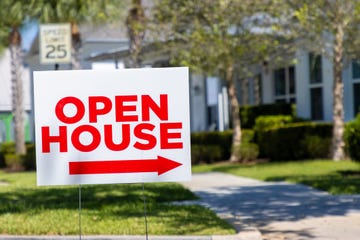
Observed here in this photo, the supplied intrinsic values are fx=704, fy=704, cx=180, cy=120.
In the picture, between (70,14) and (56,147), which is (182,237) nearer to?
(56,147)

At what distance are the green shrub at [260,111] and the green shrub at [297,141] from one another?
5.51 ft

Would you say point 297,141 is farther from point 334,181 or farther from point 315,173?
point 334,181

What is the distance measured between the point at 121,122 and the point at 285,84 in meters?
18.7

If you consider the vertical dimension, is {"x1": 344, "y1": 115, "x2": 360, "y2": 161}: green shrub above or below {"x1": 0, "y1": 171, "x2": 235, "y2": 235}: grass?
above

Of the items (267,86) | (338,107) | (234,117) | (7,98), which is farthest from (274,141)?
(7,98)

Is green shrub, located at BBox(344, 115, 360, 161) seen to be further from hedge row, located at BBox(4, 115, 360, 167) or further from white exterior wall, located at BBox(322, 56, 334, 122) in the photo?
white exterior wall, located at BBox(322, 56, 334, 122)

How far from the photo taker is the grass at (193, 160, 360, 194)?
12453mm

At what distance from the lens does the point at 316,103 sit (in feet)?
72.8

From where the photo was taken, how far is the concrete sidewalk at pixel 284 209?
8438 millimetres

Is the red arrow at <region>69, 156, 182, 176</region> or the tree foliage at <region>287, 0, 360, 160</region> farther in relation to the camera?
the tree foliage at <region>287, 0, 360, 160</region>

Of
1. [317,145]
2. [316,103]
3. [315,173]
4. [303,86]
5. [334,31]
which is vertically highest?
[334,31]

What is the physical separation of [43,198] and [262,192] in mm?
3876

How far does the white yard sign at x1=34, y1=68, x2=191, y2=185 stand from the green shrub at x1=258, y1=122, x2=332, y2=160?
13314 millimetres

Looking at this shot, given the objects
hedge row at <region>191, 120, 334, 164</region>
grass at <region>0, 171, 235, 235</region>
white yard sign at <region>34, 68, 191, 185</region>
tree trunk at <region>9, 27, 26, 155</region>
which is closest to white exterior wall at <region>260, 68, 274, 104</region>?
hedge row at <region>191, 120, 334, 164</region>
